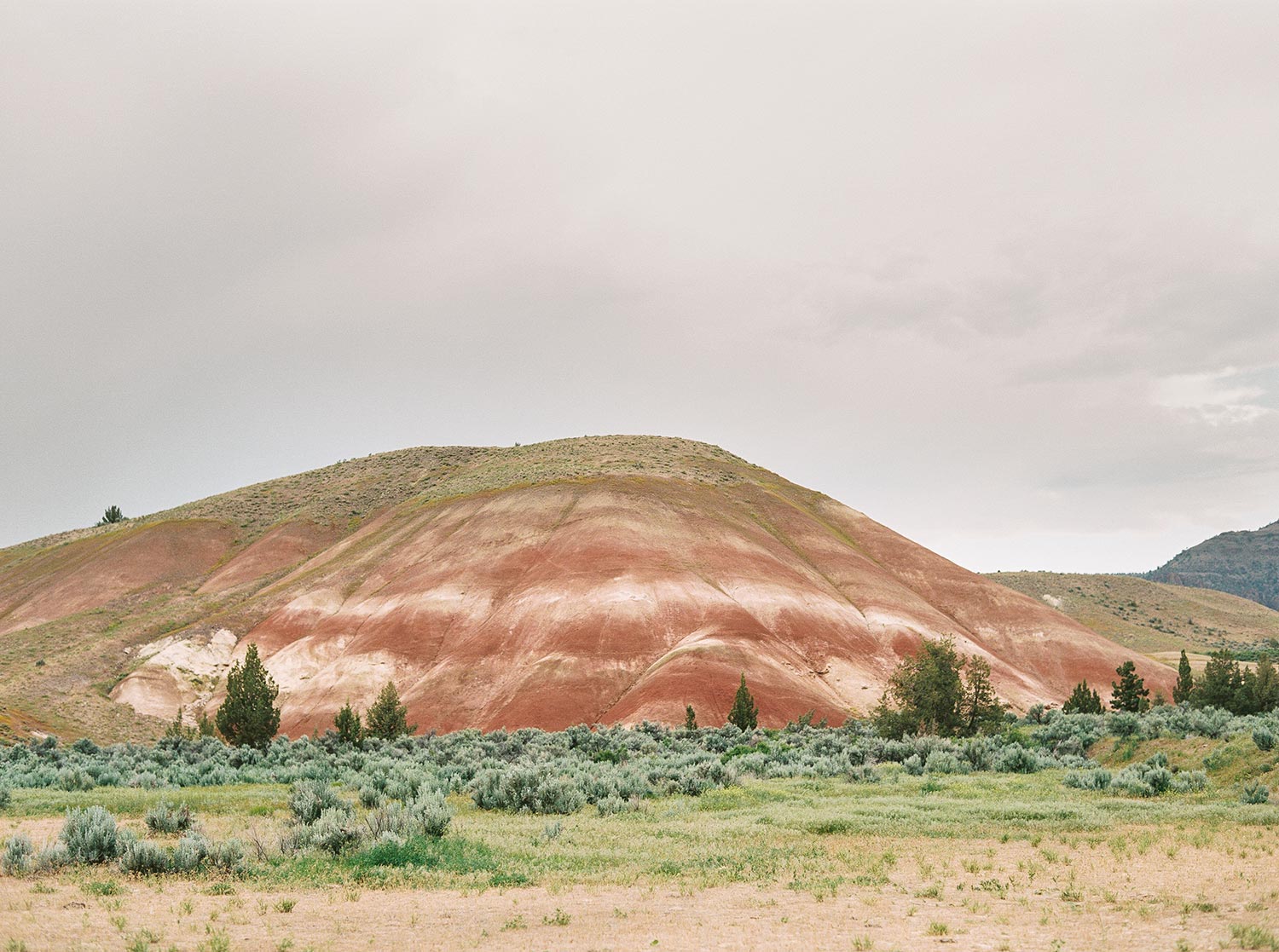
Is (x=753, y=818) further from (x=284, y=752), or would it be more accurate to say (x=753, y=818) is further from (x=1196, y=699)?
(x=1196, y=699)

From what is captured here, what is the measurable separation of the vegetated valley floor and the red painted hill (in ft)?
109

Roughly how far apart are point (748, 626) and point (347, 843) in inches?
1993

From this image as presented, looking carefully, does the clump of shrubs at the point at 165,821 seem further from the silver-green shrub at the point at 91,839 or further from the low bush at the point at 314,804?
the silver-green shrub at the point at 91,839

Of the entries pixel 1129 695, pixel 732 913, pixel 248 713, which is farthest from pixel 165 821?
pixel 1129 695

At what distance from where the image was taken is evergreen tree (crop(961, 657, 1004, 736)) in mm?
38938

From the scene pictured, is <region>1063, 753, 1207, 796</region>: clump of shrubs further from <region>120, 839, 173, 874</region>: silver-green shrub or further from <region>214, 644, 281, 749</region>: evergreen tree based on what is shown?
<region>214, 644, 281, 749</region>: evergreen tree

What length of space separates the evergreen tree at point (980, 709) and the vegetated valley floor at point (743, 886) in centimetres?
1756

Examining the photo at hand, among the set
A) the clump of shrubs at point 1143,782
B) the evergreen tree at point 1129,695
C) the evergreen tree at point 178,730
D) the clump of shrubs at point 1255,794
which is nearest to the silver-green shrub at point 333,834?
the clump of shrubs at point 1143,782

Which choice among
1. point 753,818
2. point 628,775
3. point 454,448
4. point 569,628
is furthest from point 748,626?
point 454,448

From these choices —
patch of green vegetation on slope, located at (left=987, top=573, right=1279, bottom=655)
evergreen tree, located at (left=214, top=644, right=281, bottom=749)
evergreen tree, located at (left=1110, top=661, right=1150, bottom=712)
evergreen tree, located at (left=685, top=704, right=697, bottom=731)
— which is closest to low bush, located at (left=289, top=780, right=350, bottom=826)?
evergreen tree, located at (left=685, top=704, right=697, bottom=731)

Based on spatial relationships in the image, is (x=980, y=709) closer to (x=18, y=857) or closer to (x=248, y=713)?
(x=18, y=857)

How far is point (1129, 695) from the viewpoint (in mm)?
59406

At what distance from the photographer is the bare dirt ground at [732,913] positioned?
1034 centimetres

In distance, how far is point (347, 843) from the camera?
15742 mm
